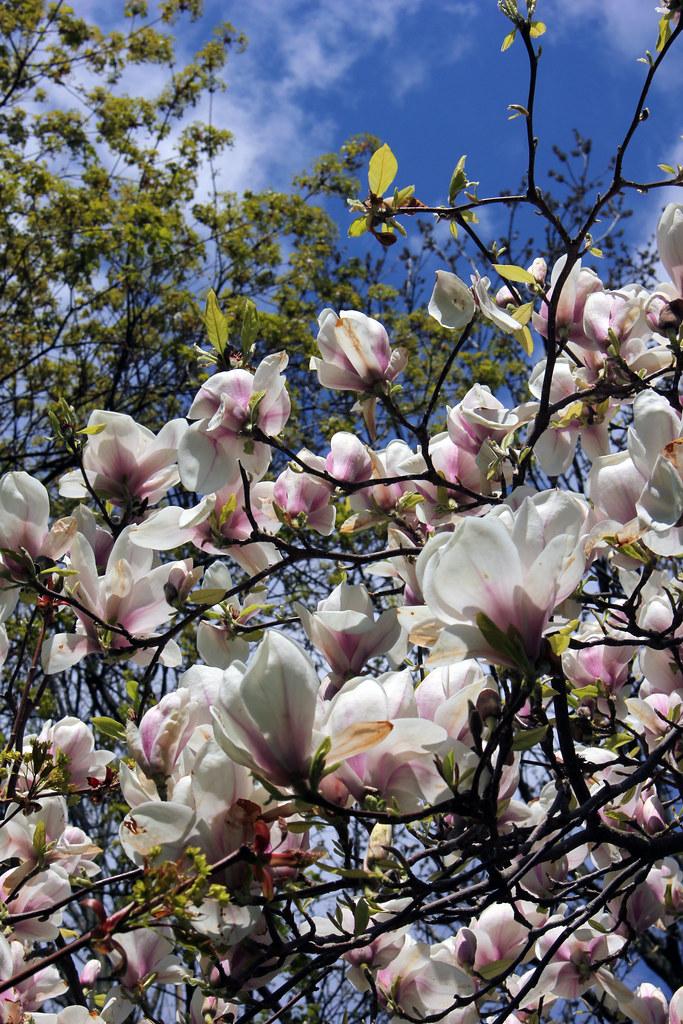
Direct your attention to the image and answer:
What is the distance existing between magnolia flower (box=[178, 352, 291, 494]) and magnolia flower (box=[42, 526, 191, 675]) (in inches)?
6.0

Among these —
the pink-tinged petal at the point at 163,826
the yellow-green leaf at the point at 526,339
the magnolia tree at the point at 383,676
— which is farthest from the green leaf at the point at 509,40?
the pink-tinged petal at the point at 163,826

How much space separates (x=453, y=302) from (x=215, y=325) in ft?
1.31

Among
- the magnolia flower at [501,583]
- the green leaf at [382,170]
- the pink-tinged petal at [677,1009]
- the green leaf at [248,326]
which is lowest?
the pink-tinged petal at [677,1009]

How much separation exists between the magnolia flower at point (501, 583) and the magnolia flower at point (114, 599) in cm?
67

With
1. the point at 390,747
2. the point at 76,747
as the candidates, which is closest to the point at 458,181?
the point at 390,747

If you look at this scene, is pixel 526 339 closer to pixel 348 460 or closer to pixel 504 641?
pixel 348 460

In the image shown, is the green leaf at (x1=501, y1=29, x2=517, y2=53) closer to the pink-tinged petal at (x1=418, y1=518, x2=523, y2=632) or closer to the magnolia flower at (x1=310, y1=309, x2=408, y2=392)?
the magnolia flower at (x1=310, y1=309, x2=408, y2=392)

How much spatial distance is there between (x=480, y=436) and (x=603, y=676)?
1.61 ft

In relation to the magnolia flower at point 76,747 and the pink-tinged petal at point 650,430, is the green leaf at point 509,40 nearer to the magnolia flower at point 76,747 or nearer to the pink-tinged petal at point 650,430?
the pink-tinged petal at point 650,430

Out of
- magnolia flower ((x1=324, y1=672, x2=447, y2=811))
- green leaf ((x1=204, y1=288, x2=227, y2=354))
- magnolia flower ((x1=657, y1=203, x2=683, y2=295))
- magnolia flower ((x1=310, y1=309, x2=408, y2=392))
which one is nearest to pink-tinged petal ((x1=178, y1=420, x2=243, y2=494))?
green leaf ((x1=204, y1=288, x2=227, y2=354))

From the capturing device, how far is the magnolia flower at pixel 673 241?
1494 millimetres

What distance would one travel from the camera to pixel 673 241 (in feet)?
4.95

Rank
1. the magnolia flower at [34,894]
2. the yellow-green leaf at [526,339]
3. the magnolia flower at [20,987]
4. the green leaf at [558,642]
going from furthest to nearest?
the magnolia flower at [34,894]
the yellow-green leaf at [526,339]
the magnolia flower at [20,987]
the green leaf at [558,642]

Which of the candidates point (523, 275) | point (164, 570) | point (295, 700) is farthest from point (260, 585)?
point (295, 700)
